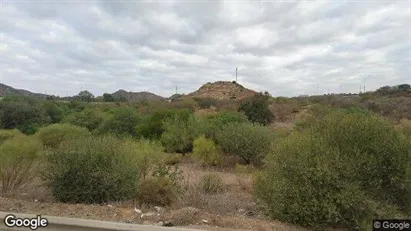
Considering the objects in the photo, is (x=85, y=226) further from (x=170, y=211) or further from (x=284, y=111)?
(x=284, y=111)

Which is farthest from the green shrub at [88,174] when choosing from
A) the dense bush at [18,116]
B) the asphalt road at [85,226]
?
the dense bush at [18,116]

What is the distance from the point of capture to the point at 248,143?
2414 centimetres

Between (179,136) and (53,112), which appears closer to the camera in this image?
(179,136)

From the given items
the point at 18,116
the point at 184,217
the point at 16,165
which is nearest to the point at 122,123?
the point at 16,165

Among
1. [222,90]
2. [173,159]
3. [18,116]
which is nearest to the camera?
[173,159]

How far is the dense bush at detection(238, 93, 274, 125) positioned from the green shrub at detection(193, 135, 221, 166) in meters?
21.2

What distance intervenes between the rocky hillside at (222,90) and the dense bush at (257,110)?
60.8 meters

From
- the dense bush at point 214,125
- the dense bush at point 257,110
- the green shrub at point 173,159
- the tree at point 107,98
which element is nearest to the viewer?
the green shrub at point 173,159

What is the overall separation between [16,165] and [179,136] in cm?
1711

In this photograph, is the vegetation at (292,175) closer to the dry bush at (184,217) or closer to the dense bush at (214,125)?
the dry bush at (184,217)

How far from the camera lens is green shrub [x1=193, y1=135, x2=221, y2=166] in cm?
2392

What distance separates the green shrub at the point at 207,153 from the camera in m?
23.9

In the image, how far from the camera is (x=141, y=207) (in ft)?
33.2

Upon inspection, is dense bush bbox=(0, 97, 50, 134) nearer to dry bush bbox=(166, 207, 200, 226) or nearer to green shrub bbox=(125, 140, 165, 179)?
green shrub bbox=(125, 140, 165, 179)
